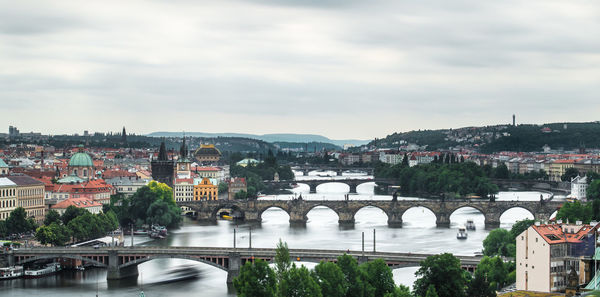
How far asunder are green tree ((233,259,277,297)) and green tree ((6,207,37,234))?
1226 inches

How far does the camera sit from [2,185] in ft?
211

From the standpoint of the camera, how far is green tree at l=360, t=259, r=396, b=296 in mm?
35344

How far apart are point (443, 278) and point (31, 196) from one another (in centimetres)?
3920

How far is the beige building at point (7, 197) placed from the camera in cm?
6388

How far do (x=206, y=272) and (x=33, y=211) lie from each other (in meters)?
20.6

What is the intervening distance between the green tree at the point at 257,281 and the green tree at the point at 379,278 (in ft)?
12.5

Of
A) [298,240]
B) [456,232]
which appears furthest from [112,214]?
[456,232]

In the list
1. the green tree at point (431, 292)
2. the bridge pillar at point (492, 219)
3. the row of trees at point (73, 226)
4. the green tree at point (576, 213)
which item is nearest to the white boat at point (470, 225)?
the bridge pillar at point (492, 219)

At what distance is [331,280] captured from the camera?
33844 millimetres

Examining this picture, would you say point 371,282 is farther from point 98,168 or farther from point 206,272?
point 98,168

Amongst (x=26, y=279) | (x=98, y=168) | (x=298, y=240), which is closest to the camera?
(x=26, y=279)

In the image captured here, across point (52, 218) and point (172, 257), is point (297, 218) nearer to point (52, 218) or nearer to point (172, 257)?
point (52, 218)

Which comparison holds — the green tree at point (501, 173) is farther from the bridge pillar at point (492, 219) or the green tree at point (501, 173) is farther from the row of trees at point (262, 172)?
the bridge pillar at point (492, 219)

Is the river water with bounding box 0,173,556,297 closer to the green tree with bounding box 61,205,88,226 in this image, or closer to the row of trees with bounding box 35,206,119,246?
the row of trees with bounding box 35,206,119,246
